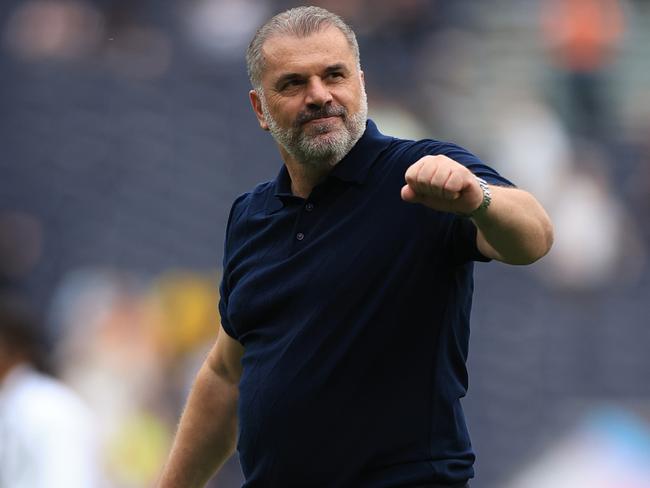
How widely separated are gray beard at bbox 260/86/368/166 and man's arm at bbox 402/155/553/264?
0.51m

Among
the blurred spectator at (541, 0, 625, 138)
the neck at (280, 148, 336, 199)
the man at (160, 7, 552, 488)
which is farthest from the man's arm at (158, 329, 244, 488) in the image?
the blurred spectator at (541, 0, 625, 138)

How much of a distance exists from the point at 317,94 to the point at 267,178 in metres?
7.84

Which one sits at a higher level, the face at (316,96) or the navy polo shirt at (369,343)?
the face at (316,96)

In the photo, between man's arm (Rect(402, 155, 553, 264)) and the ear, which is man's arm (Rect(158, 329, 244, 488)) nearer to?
the ear

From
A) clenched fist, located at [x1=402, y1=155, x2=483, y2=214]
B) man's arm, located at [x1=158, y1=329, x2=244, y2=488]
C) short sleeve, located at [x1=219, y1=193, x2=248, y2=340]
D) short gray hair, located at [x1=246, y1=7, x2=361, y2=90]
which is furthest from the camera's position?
man's arm, located at [x1=158, y1=329, x2=244, y2=488]

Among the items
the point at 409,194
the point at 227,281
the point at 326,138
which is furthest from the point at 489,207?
the point at 227,281

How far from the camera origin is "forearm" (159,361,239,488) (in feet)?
12.8

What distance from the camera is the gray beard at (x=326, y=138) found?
3447 millimetres

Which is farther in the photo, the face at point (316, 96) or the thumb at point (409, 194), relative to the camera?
the face at point (316, 96)

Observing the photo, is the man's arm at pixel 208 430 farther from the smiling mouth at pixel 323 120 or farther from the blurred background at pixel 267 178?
the blurred background at pixel 267 178

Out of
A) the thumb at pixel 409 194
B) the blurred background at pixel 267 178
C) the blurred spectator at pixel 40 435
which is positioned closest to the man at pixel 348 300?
the thumb at pixel 409 194

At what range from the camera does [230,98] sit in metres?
11.7

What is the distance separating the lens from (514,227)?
298cm

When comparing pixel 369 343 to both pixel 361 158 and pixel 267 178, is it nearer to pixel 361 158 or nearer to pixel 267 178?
pixel 361 158
